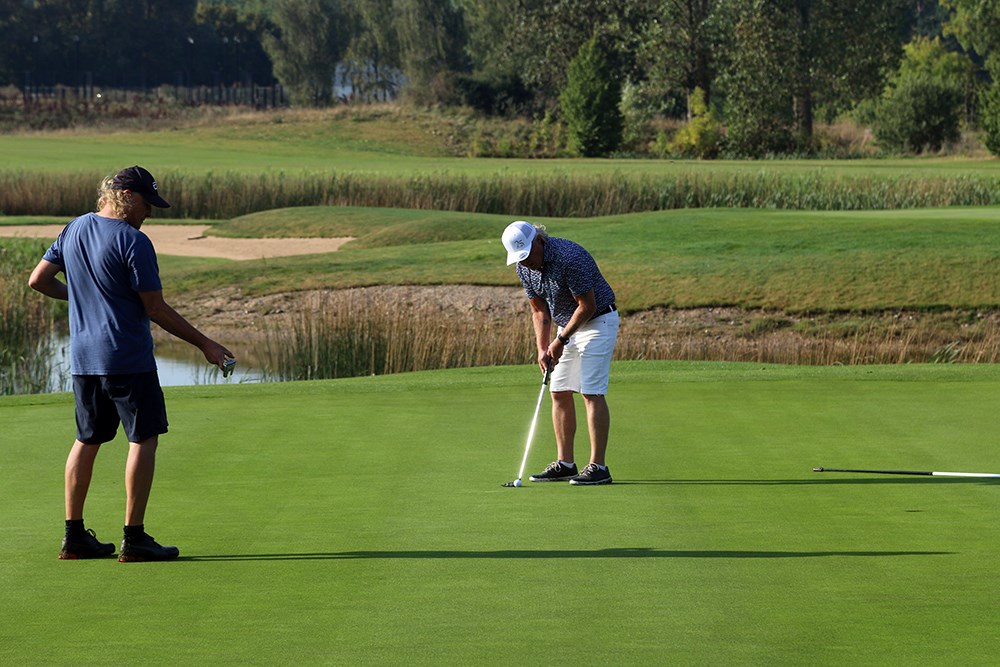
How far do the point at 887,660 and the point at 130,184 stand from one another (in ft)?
11.5

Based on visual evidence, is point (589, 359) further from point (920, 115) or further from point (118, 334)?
point (920, 115)

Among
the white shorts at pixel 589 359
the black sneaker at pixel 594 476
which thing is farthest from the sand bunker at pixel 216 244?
the black sneaker at pixel 594 476

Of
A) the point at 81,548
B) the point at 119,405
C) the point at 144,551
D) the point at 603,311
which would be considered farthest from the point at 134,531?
the point at 603,311

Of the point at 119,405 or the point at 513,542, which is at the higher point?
the point at 119,405

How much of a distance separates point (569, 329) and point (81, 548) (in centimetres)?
316

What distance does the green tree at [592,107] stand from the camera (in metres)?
65.0

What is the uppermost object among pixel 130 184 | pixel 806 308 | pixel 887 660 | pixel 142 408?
pixel 130 184

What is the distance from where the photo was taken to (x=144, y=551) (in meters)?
6.24

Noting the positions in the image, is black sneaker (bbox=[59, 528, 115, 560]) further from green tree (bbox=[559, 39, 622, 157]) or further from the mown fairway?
green tree (bbox=[559, 39, 622, 157])

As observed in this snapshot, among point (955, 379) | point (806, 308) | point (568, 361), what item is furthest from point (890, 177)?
point (568, 361)

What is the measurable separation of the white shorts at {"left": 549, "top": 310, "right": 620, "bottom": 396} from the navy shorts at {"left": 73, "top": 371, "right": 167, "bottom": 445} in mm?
2848

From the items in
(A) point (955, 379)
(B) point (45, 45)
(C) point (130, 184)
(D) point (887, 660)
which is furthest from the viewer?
(B) point (45, 45)

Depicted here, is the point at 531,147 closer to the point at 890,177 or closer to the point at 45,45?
the point at 890,177

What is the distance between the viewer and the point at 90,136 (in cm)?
7681
